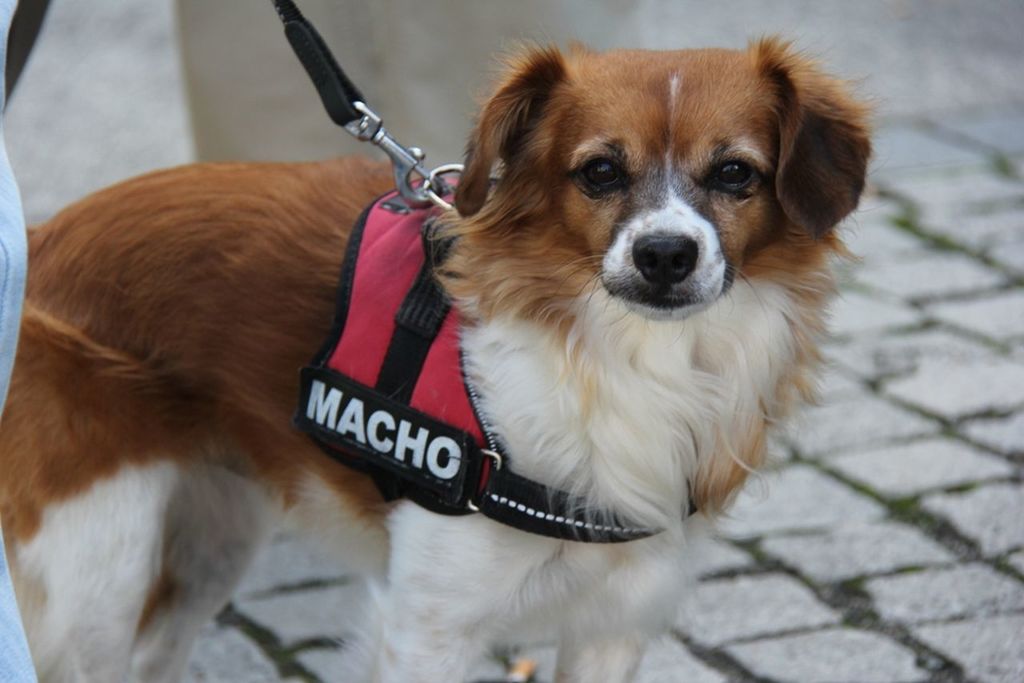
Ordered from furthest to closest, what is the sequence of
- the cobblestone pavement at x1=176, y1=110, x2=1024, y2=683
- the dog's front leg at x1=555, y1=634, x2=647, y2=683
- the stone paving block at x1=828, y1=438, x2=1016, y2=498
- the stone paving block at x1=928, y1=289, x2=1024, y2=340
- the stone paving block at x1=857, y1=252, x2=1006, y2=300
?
the stone paving block at x1=857, y1=252, x2=1006, y2=300 < the stone paving block at x1=928, y1=289, x2=1024, y2=340 < the stone paving block at x1=828, y1=438, x2=1016, y2=498 < the cobblestone pavement at x1=176, y1=110, x2=1024, y2=683 < the dog's front leg at x1=555, y1=634, x2=647, y2=683

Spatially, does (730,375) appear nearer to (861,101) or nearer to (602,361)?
(602,361)

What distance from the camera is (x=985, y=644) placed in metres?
3.57

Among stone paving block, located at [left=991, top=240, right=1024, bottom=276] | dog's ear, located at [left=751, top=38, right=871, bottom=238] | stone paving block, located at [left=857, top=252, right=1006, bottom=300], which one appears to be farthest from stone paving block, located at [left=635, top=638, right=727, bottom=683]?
stone paving block, located at [left=991, top=240, right=1024, bottom=276]

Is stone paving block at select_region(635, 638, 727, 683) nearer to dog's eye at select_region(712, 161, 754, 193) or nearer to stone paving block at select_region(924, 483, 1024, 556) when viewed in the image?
stone paving block at select_region(924, 483, 1024, 556)

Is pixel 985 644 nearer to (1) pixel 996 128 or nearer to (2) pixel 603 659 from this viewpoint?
(2) pixel 603 659

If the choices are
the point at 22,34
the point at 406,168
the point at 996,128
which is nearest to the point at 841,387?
the point at 406,168

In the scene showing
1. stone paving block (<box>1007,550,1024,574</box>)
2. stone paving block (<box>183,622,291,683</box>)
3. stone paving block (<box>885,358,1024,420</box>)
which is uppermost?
stone paving block (<box>885,358,1024,420</box>)

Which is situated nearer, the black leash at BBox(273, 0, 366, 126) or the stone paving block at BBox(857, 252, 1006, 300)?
the black leash at BBox(273, 0, 366, 126)

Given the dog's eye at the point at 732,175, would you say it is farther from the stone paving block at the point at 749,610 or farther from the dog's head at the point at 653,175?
the stone paving block at the point at 749,610

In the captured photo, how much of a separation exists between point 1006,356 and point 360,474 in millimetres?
2926

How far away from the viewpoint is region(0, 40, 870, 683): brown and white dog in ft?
8.44

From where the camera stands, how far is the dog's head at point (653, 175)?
97.3 inches

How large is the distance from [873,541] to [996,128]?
368 centimetres

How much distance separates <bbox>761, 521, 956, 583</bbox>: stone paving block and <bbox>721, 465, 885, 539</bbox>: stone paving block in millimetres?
56
